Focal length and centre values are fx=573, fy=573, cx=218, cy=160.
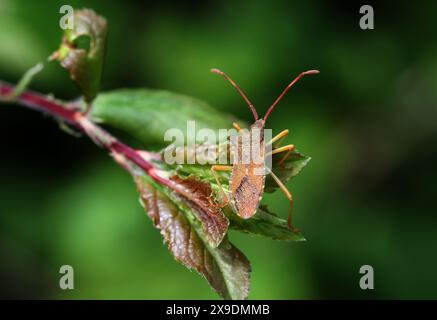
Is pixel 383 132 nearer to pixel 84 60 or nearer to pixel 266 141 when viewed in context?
pixel 266 141

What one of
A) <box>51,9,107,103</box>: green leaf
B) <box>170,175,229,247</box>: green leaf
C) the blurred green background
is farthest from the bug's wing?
the blurred green background

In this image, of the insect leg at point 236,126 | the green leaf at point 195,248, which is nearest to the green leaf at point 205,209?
the green leaf at point 195,248

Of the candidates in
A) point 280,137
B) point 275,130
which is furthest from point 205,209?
point 275,130

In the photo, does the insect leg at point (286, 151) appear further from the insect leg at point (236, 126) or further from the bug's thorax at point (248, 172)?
the insect leg at point (236, 126)

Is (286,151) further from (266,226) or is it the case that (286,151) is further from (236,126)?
(236,126)

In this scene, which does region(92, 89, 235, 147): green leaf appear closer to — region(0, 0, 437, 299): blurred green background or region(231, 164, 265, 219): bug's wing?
region(231, 164, 265, 219): bug's wing
